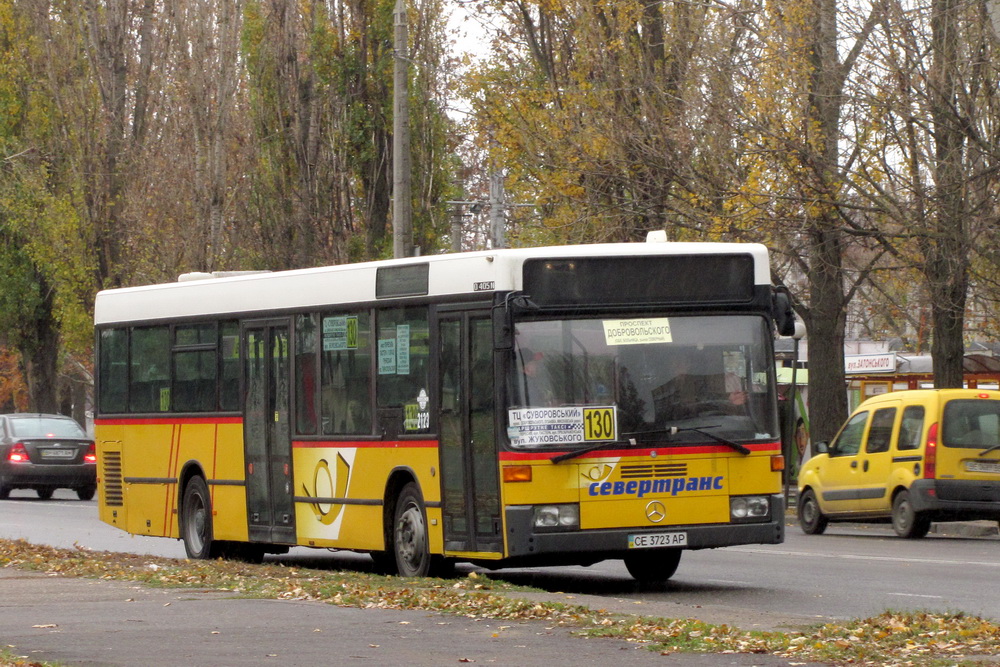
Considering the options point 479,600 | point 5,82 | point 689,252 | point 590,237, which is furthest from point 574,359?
point 5,82

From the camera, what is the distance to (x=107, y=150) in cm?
4384

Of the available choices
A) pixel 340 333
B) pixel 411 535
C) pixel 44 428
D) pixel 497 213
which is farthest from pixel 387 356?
pixel 497 213

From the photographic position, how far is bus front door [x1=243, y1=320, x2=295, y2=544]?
16.5 m

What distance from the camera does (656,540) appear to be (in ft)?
44.0

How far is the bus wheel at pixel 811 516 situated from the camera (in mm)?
23062

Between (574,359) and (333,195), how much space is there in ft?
69.9

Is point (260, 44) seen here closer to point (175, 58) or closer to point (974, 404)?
point (175, 58)

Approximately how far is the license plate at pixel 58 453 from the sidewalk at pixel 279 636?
2131 centimetres

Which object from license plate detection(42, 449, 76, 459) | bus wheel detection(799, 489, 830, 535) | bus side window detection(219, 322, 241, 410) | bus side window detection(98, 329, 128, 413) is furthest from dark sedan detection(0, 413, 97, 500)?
bus side window detection(219, 322, 241, 410)

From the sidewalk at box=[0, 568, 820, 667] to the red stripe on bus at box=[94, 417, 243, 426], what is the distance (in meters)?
4.74

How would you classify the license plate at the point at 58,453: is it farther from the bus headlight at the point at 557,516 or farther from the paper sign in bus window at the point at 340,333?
the bus headlight at the point at 557,516

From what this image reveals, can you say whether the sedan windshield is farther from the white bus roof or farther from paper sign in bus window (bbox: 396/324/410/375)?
paper sign in bus window (bbox: 396/324/410/375)

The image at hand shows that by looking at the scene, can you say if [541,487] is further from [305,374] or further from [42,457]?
[42,457]

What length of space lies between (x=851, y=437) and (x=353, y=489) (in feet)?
29.7
